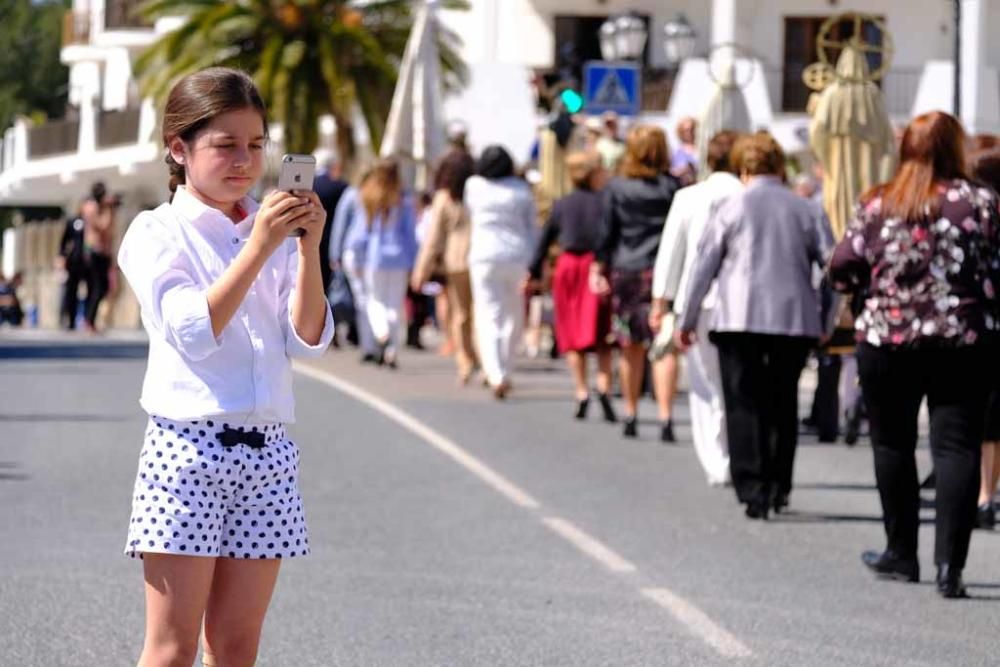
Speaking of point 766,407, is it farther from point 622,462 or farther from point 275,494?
point 275,494

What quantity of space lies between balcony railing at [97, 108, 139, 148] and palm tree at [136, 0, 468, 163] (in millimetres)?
14747

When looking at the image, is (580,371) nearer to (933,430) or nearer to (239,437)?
(933,430)

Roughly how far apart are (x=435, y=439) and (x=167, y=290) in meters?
10.9

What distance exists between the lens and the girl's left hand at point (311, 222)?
198 inches

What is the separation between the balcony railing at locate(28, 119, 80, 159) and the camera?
218 feet

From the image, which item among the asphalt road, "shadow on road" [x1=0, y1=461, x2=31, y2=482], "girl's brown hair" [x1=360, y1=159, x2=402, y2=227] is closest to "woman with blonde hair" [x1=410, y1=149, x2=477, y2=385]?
"girl's brown hair" [x1=360, y1=159, x2=402, y2=227]

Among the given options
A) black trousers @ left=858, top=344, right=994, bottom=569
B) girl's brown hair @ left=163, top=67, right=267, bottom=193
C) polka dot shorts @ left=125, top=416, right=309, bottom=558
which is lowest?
black trousers @ left=858, top=344, right=994, bottom=569

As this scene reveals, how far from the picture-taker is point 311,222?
5.05 m

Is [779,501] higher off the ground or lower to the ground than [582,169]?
lower

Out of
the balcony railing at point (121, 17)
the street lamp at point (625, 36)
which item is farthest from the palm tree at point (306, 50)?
the balcony railing at point (121, 17)

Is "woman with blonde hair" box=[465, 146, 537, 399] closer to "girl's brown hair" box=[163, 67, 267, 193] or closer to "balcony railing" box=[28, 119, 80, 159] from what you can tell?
"girl's brown hair" box=[163, 67, 267, 193]

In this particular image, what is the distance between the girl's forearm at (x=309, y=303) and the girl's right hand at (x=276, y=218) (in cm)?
14

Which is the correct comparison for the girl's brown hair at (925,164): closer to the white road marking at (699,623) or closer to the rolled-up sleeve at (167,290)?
the white road marking at (699,623)

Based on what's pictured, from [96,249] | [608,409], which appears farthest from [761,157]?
[96,249]
